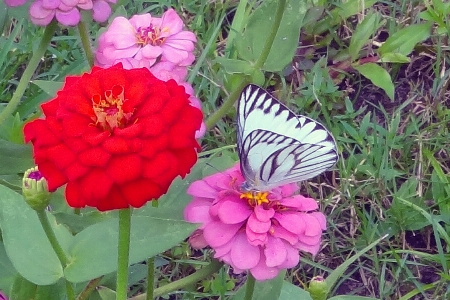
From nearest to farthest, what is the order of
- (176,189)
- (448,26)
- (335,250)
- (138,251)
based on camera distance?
1. (138,251)
2. (176,189)
3. (335,250)
4. (448,26)

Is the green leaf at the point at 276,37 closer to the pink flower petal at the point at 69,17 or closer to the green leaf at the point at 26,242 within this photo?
the pink flower petal at the point at 69,17

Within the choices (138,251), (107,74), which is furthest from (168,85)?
(138,251)

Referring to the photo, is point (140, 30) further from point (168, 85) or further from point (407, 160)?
point (407, 160)

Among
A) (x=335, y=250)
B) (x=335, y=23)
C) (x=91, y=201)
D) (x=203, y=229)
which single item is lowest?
(x=335, y=250)

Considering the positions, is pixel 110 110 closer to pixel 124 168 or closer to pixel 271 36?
pixel 124 168

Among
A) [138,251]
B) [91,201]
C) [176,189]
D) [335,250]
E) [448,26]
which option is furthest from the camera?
[448,26]

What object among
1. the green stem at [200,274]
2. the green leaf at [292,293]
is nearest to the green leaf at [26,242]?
the green stem at [200,274]
